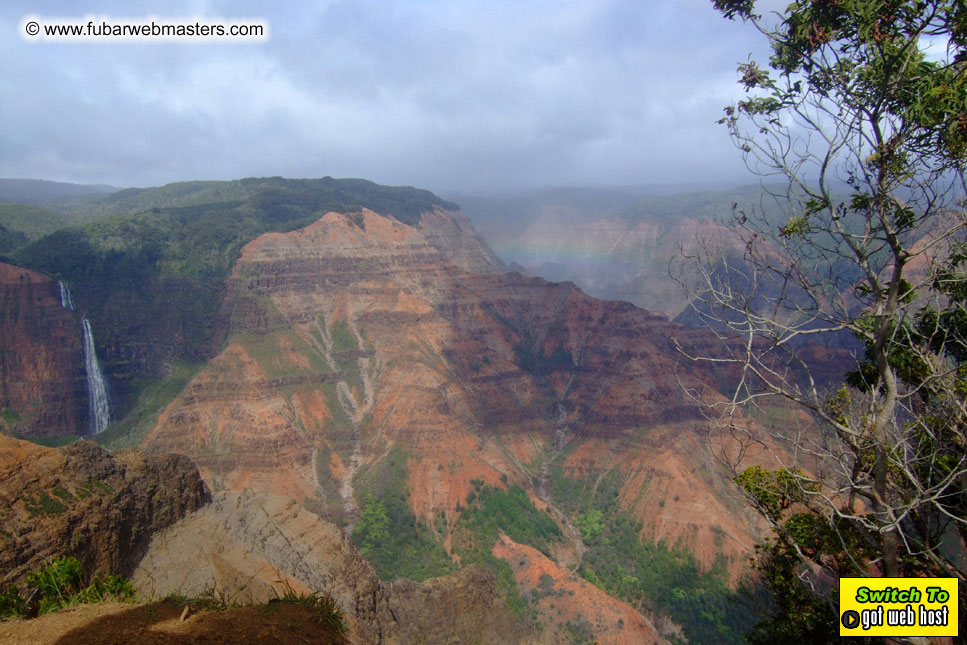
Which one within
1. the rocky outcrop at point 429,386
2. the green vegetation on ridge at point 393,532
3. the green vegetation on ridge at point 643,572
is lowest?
the green vegetation on ridge at point 643,572

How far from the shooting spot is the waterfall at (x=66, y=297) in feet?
261

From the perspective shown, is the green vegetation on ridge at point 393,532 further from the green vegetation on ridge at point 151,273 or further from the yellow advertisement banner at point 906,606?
the yellow advertisement banner at point 906,606

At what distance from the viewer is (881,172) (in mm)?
11484

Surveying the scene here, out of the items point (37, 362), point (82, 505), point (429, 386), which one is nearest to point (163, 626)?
point (82, 505)

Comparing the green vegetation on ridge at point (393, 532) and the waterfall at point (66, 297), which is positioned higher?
the waterfall at point (66, 297)

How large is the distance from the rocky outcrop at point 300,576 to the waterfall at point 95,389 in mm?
58014

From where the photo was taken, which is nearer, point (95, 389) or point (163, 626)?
point (163, 626)

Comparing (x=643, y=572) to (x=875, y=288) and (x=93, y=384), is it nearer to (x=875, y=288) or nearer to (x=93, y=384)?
(x=875, y=288)

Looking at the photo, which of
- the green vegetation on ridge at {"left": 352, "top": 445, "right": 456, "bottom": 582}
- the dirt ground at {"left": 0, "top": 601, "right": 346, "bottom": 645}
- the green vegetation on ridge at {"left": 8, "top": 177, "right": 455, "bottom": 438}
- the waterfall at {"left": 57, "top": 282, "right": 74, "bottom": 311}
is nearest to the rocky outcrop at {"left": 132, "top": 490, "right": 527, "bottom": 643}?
the dirt ground at {"left": 0, "top": 601, "right": 346, "bottom": 645}

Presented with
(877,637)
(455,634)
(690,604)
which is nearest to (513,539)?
(690,604)

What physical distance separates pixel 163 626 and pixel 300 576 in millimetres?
14204

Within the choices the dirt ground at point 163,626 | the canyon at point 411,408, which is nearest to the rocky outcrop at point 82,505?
the canyon at point 411,408

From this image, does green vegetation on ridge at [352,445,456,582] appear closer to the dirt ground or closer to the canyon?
the canyon

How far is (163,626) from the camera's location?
12.8m
